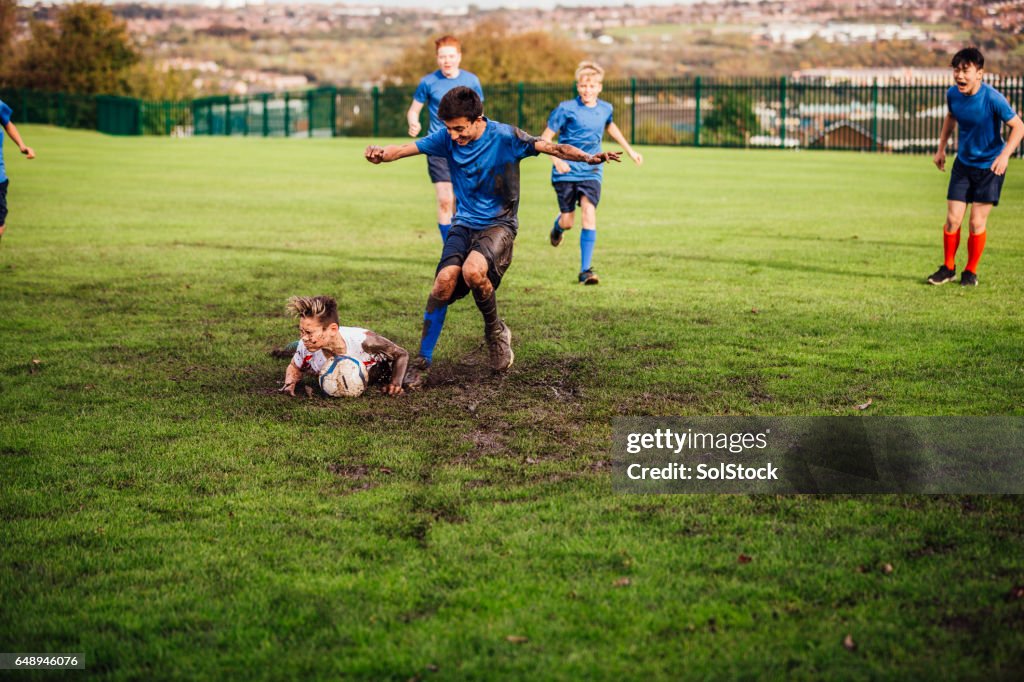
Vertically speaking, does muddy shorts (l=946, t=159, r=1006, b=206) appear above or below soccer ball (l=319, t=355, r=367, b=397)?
above

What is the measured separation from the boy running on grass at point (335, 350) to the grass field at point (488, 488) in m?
0.19

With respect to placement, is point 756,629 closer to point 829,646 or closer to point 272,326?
point 829,646

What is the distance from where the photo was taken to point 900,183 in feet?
83.1

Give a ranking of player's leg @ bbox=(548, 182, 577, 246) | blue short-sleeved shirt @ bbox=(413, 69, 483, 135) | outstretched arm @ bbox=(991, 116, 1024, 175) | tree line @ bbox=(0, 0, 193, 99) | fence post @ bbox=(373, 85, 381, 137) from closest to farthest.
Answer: outstretched arm @ bbox=(991, 116, 1024, 175) < player's leg @ bbox=(548, 182, 577, 246) < blue short-sleeved shirt @ bbox=(413, 69, 483, 135) < fence post @ bbox=(373, 85, 381, 137) < tree line @ bbox=(0, 0, 193, 99)

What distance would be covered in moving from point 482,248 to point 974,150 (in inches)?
252

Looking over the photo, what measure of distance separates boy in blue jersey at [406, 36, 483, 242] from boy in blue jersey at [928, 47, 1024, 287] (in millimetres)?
4999

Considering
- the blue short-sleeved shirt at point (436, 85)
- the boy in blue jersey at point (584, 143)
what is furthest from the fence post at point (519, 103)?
the boy in blue jersey at point (584, 143)

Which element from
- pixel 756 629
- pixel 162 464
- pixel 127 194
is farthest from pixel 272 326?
pixel 127 194

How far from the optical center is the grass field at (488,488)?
3.82 m

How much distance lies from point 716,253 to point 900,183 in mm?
13511

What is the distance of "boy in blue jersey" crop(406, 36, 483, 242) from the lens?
1187cm

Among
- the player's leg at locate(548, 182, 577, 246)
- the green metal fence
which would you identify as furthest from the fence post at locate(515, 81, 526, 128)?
the player's leg at locate(548, 182, 577, 246)

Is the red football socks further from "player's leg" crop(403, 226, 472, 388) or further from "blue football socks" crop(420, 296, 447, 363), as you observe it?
"blue football socks" crop(420, 296, 447, 363)

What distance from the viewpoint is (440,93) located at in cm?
1238
